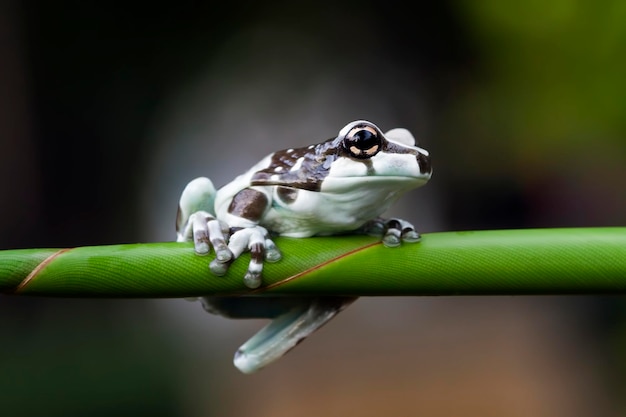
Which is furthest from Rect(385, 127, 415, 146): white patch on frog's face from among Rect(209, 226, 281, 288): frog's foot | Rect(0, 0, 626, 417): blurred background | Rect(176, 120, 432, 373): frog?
Rect(0, 0, 626, 417): blurred background

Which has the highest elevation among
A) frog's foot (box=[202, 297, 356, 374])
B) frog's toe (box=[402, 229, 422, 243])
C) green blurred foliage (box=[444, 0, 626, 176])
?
green blurred foliage (box=[444, 0, 626, 176])

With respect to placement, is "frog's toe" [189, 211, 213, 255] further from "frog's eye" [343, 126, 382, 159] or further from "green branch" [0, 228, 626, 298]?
"frog's eye" [343, 126, 382, 159]

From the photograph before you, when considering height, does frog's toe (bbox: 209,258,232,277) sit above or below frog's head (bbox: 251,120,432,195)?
below

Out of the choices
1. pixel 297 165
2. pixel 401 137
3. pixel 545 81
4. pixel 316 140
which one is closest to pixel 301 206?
pixel 297 165

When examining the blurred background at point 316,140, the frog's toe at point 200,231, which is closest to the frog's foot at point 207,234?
the frog's toe at point 200,231

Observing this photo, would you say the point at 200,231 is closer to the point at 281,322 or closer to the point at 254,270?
the point at 254,270

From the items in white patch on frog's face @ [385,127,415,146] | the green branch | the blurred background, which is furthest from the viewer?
the blurred background

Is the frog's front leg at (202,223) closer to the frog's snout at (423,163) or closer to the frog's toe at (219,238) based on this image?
the frog's toe at (219,238)
